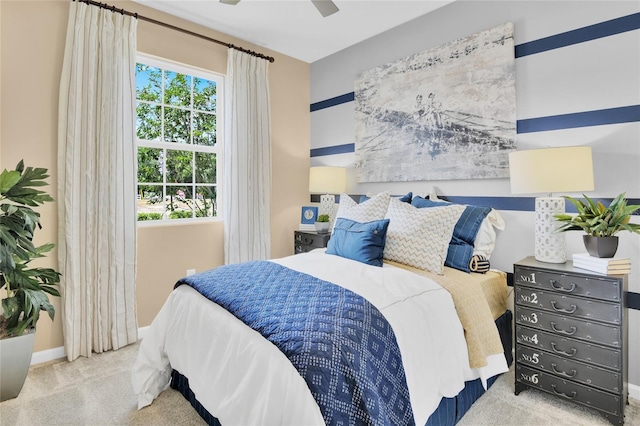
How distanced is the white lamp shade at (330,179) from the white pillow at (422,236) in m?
1.25

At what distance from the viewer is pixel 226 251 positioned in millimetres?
3510

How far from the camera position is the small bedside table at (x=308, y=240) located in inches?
137

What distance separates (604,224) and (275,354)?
1865 millimetres

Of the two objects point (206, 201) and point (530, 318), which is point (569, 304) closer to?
point (530, 318)

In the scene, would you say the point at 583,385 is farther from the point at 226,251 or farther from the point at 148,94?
the point at 148,94

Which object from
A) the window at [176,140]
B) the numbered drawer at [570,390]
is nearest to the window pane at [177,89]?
the window at [176,140]

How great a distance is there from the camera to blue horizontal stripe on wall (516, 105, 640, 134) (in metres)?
2.09

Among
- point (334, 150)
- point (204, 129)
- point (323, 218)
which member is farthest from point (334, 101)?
point (204, 129)

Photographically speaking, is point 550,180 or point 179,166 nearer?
point 550,180

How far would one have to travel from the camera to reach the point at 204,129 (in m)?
3.51

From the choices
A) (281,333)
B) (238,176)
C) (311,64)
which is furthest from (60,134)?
(311,64)

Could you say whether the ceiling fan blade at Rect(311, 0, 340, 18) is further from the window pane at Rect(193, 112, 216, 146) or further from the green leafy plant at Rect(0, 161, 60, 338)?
the green leafy plant at Rect(0, 161, 60, 338)

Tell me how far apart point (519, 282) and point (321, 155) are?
2606 mm

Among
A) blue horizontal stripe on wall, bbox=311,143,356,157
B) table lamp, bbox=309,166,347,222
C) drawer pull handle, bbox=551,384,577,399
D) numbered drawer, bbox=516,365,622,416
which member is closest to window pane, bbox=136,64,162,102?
table lamp, bbox=309,166,347,222
